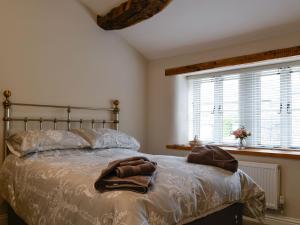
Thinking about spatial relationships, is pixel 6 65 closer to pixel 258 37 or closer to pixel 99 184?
pixel 99 184

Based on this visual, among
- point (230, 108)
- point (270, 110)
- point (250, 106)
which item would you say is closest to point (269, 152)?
point (270, 110)

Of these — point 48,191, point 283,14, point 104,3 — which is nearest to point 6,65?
point 104,3

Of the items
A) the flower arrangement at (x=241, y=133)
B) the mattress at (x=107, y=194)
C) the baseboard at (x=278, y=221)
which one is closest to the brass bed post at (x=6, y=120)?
the mattress at (x=107, y=194)

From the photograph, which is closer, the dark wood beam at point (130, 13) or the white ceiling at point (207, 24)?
the white ceiling at point (207, 24)

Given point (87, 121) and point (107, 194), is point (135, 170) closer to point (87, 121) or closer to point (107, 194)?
point (107, 194)

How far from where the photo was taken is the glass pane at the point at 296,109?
9.77ft

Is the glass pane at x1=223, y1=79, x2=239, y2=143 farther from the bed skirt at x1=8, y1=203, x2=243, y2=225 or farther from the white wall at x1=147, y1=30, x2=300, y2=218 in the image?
the bed skirt at x1=8, y1=203, x2=243, y2=225

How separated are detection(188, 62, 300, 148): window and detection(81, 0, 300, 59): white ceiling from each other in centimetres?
47

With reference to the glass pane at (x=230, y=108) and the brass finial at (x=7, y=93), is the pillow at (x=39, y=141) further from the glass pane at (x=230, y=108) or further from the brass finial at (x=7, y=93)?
the glass pane at (x=230, y=108)

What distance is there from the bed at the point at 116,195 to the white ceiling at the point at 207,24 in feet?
5.30

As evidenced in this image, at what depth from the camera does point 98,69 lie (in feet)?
12.0

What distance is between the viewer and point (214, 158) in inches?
89.4

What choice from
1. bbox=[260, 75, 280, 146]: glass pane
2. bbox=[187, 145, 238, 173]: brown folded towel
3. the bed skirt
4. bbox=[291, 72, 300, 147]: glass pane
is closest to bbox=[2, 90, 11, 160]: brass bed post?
the bed skirt

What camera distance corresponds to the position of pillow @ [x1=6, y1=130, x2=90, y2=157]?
2489mm
